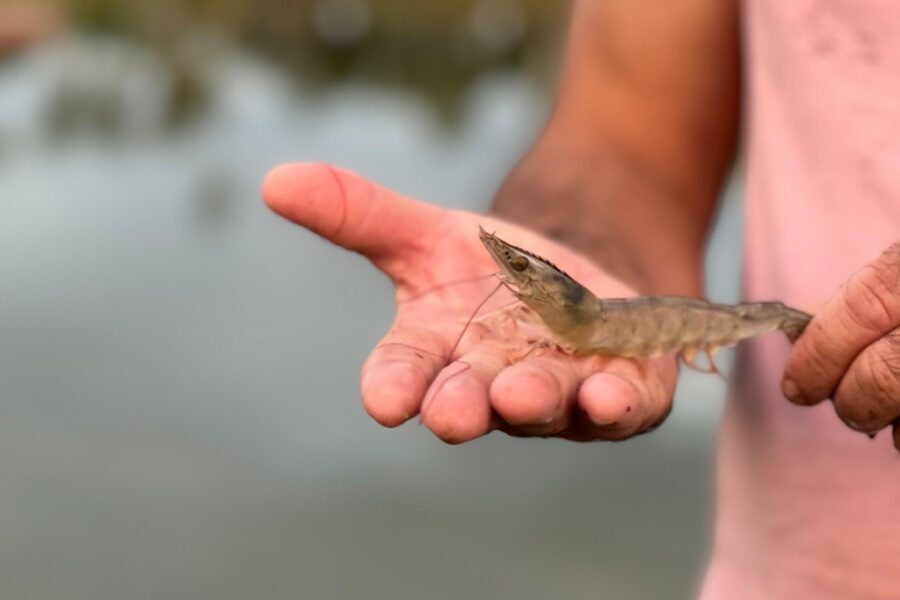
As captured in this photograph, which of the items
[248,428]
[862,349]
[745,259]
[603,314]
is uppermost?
[248,428]

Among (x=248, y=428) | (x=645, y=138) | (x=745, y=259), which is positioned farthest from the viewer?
(x=248, y=428)

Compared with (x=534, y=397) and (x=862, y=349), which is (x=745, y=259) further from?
(x=534, y=397)

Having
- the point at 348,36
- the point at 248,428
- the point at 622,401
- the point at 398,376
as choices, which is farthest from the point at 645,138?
the point at 348,36

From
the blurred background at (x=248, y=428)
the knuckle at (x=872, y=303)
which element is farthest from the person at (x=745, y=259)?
the blurred background at (x=248, y=428)

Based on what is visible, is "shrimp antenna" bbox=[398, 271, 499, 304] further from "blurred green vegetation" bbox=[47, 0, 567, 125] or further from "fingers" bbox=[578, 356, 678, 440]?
"blurred green vegetation" bbox=[47, 0, 567, 125]

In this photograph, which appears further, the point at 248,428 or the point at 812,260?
the point at 248,428

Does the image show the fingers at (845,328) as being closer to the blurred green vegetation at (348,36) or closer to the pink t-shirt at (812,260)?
the pink t-shirt at (812,260)

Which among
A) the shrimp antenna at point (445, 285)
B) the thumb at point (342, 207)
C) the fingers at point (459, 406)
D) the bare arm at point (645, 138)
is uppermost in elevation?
the bare arm at point (645, 138)
